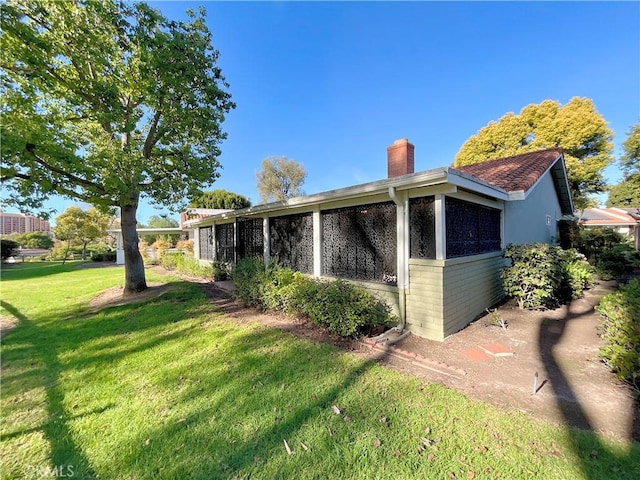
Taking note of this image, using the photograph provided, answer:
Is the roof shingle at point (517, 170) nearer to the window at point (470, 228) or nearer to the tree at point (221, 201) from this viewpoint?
A: the window at point (470, 228)

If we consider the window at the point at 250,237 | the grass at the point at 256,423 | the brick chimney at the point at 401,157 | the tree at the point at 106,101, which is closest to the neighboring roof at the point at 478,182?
the window at the point at 250,237

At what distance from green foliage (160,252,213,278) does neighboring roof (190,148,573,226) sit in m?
2.41

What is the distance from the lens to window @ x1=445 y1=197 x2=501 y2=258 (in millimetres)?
5227

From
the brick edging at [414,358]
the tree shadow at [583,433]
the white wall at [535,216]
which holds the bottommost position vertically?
the tree shadow at [583,433]

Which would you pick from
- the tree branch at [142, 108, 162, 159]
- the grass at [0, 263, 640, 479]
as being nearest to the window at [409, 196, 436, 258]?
the grass at [0, 263, 640, 479]

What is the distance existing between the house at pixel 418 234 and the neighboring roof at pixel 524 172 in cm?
5

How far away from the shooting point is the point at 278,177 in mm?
32656

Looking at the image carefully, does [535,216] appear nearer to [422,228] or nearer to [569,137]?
[422,228]

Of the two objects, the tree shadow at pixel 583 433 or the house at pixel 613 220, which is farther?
the house at pixel 613 220

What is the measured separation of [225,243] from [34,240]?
136ft

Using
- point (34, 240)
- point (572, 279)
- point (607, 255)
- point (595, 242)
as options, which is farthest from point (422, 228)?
point (34, 240)

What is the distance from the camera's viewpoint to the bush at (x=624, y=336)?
127 inches

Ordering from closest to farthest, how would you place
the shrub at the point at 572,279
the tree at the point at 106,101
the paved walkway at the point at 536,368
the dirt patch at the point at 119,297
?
1. the paved walkway at the point at 536,368
2. the tree at the point at 106,101
3. the shrub at the point at 572,279
4. the dirt patch at the point at 119,297

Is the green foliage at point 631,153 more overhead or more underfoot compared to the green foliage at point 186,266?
more overhead
